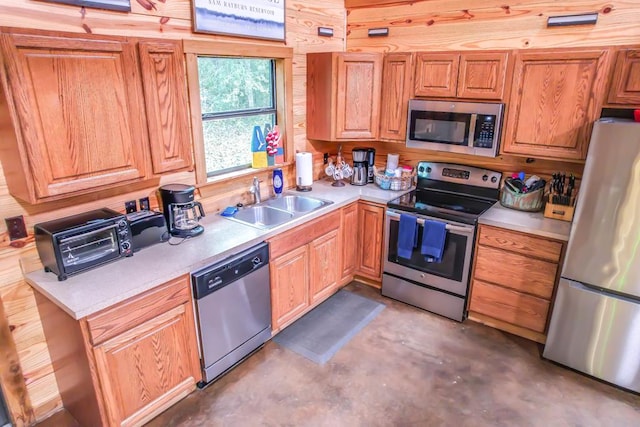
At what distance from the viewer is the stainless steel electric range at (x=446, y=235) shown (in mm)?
2971

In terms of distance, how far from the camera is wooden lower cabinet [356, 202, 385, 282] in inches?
133

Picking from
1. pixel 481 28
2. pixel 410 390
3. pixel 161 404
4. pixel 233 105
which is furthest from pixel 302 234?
pixel 481 28

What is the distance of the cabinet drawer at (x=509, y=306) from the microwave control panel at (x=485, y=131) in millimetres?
1017

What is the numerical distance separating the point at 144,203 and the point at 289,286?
3.65 feet

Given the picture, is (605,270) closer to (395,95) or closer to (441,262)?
(441,262)

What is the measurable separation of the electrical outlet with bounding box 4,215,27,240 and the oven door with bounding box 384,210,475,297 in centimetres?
235

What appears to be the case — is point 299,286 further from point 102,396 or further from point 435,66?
point 435,66

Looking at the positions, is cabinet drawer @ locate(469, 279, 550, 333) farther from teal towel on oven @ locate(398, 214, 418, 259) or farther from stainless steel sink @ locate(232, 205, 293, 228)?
stainless steel sink @ locate(232, 205, 293, 228)

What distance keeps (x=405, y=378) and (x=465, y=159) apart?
1.85m

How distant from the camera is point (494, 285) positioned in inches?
116

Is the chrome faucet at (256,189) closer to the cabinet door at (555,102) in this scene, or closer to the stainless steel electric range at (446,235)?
the stainless steel electric range at (446,235)

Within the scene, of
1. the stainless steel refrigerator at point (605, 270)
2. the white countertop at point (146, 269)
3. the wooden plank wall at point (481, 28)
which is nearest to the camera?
the white countertop at point (146, 269)

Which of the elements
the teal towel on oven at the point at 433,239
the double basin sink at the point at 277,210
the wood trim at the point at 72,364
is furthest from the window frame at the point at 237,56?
the teal towel on oven at the point at 433,239

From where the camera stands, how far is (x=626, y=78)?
2402 millimetres
